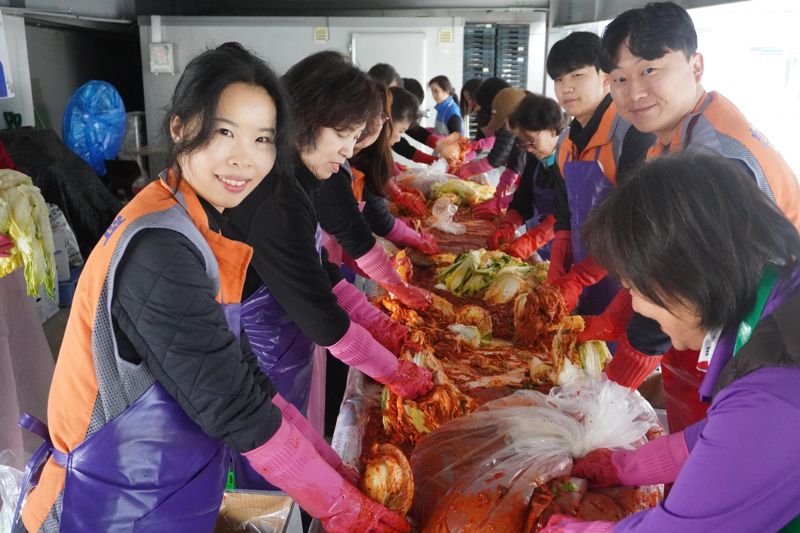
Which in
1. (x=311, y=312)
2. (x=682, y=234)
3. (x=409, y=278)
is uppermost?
(x=682, y=234)

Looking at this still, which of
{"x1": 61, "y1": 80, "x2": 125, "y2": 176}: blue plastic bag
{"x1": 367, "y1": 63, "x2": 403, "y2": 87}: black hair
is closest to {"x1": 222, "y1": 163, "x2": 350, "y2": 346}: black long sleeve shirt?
{"x1": 367, "y1": 63, "x2": 403, "y2": 87}: black hair

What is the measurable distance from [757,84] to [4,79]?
6687 mm

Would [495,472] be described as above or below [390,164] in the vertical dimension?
below

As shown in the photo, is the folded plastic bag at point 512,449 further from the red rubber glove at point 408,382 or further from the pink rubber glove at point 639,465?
the red rubber glove at point 408,382

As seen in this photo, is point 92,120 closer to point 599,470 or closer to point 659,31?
point 659,31

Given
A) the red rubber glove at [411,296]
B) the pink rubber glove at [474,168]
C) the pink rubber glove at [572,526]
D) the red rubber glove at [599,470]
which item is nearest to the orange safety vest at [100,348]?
the pink rubber glove at [572,526]

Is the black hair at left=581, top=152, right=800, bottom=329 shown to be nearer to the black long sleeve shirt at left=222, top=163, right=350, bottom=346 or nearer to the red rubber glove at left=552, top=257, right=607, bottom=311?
the black long sleeve shirt at left=222, top=163, right=350, bottom=346

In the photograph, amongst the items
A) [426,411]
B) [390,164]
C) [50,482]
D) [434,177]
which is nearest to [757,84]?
[434,177]

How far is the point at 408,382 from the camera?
1860 millimetres

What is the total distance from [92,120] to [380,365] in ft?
21.5

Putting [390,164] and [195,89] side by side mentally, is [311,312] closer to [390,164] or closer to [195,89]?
[195,89]

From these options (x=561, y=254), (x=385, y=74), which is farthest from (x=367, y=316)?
(x=385, y=74)

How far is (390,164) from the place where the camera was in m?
3.37

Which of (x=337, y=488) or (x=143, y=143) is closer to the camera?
(x=337, y=488)
